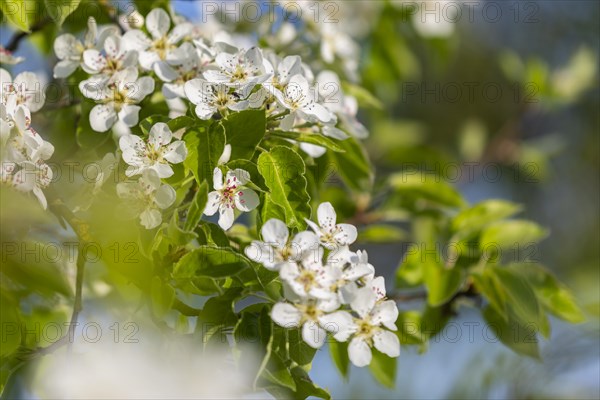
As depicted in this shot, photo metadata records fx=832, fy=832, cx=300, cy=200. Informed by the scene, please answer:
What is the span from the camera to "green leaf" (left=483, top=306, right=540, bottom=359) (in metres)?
1.15

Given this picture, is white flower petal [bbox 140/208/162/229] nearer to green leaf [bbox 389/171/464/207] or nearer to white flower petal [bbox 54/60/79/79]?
white flower petal [bbox 54/60/79/79]

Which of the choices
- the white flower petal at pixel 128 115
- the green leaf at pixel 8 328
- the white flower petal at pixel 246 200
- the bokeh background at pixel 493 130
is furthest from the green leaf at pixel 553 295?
the green leaf at pixel 8 328

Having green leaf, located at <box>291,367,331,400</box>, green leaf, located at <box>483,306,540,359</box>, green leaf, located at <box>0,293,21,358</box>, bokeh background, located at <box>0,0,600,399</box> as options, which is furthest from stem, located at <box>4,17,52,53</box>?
green leaf, located at <box>483,306,540,359</box>

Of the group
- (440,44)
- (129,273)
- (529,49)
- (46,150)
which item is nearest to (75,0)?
(46,150)

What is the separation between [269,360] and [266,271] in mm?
92

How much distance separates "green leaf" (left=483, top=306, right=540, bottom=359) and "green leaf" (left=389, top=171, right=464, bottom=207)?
0.86 ft

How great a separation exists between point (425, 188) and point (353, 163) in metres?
0.31

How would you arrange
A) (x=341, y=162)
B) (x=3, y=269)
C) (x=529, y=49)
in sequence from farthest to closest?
(x=529, y=49), (x=341, y=162), (x=3, y=269)

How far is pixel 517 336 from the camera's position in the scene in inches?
46.1

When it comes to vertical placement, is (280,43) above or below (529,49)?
above

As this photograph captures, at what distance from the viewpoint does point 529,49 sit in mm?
4488

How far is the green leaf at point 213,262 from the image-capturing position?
32.0 inches

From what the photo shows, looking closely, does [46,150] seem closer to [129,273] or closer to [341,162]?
[129,273]

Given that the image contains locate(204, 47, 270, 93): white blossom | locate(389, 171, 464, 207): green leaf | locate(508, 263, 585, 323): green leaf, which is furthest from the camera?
locate(389, 171, 464, 207): green leaf
